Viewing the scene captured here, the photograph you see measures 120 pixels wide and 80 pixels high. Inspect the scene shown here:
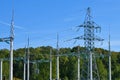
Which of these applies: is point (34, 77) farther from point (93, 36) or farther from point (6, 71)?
point (93, 36)

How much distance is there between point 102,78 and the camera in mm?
119188

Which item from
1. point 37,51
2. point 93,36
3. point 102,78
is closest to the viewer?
point 93,36

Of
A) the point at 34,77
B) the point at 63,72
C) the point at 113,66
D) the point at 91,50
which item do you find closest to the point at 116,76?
the point at 113,66

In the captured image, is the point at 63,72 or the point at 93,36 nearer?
the point at 93,36

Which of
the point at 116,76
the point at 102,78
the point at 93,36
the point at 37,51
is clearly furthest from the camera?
the point at 37,51

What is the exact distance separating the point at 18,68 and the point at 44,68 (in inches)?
486

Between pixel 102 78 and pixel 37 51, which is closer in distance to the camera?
pixel 102 78

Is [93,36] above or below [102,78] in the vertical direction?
above

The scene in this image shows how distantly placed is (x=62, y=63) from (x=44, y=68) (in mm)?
13062

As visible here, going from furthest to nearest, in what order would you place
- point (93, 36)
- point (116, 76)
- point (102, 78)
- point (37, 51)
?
point (37, 51)
point (116, 76)
point (102, 78)
point (93, 36)

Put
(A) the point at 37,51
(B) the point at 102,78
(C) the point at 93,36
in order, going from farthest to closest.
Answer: (A) the point at 37,51, (B) the point at 102,78, (C) the point at 93,36

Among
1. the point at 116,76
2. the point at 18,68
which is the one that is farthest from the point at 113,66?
the point at 18,68

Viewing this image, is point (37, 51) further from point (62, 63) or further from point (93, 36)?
point (93, 36)

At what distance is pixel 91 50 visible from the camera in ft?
188
